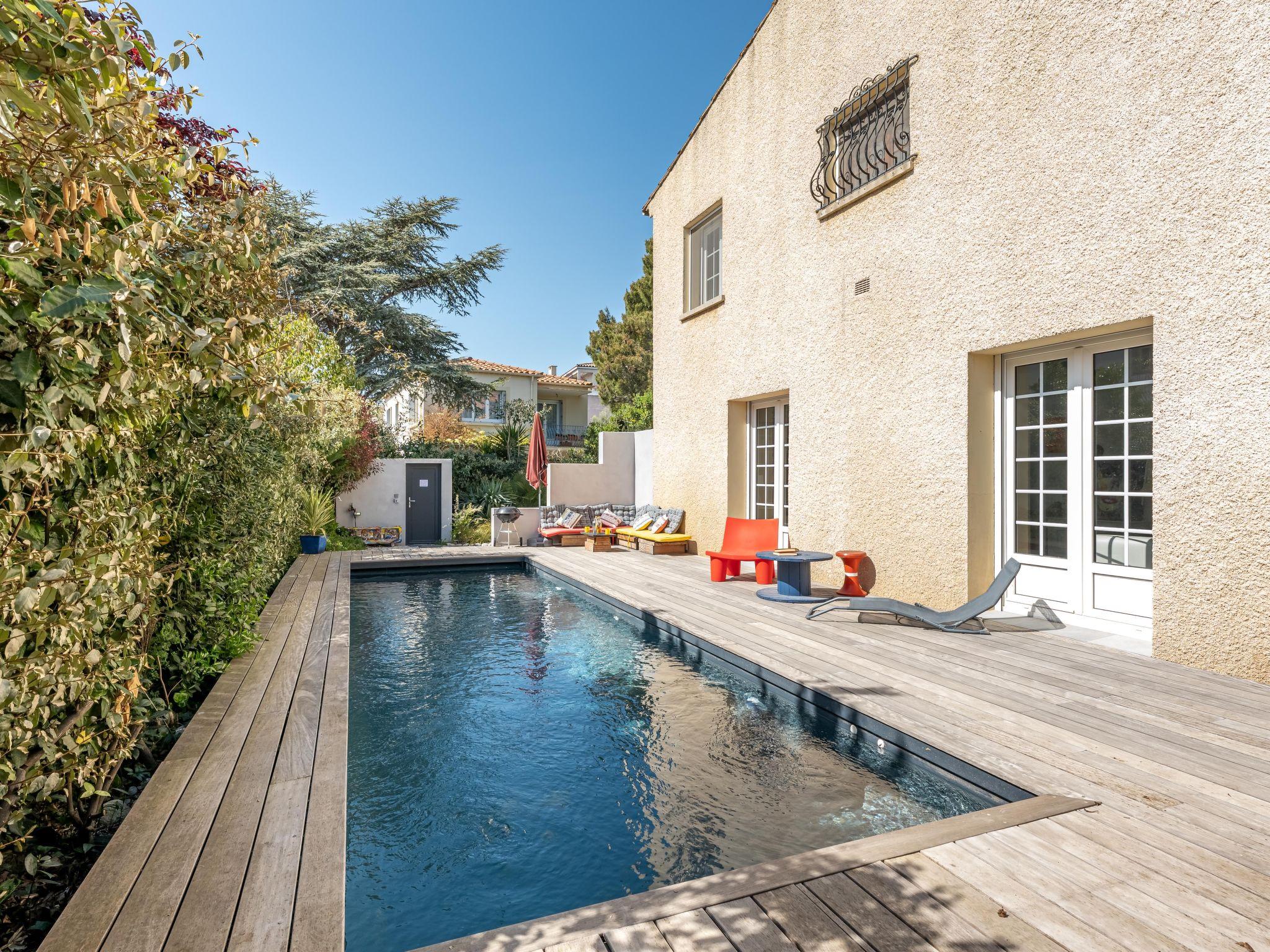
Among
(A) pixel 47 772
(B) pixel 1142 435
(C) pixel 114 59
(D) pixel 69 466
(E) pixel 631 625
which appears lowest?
(E) pixel 631 625

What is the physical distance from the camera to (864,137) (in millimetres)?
7797

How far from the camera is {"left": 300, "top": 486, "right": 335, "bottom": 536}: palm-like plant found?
12.2 metres

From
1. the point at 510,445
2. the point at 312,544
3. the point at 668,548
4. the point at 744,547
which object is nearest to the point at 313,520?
the point at 312,544

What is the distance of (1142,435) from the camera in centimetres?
529

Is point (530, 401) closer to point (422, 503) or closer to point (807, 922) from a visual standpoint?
point (422, 503)

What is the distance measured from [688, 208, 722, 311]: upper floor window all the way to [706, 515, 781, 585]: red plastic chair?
397cm

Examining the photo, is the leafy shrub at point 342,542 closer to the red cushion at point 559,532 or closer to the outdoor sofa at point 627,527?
the red cushion at point 559,532

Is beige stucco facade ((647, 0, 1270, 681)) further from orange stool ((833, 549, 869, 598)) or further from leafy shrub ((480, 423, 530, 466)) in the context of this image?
leafy shrub ((480, 423, 530, 466))

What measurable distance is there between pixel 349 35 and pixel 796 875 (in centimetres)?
1399

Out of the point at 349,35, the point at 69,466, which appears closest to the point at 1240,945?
the point at 69,466

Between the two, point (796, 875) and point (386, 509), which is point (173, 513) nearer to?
point (796, 875)

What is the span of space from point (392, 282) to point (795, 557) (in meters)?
17.6

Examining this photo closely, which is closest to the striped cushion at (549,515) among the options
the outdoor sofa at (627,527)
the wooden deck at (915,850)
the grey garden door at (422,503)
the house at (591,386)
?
the outdoor sofa at (627,527)

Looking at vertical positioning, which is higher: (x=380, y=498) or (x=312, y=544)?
(x=380, y=498)
